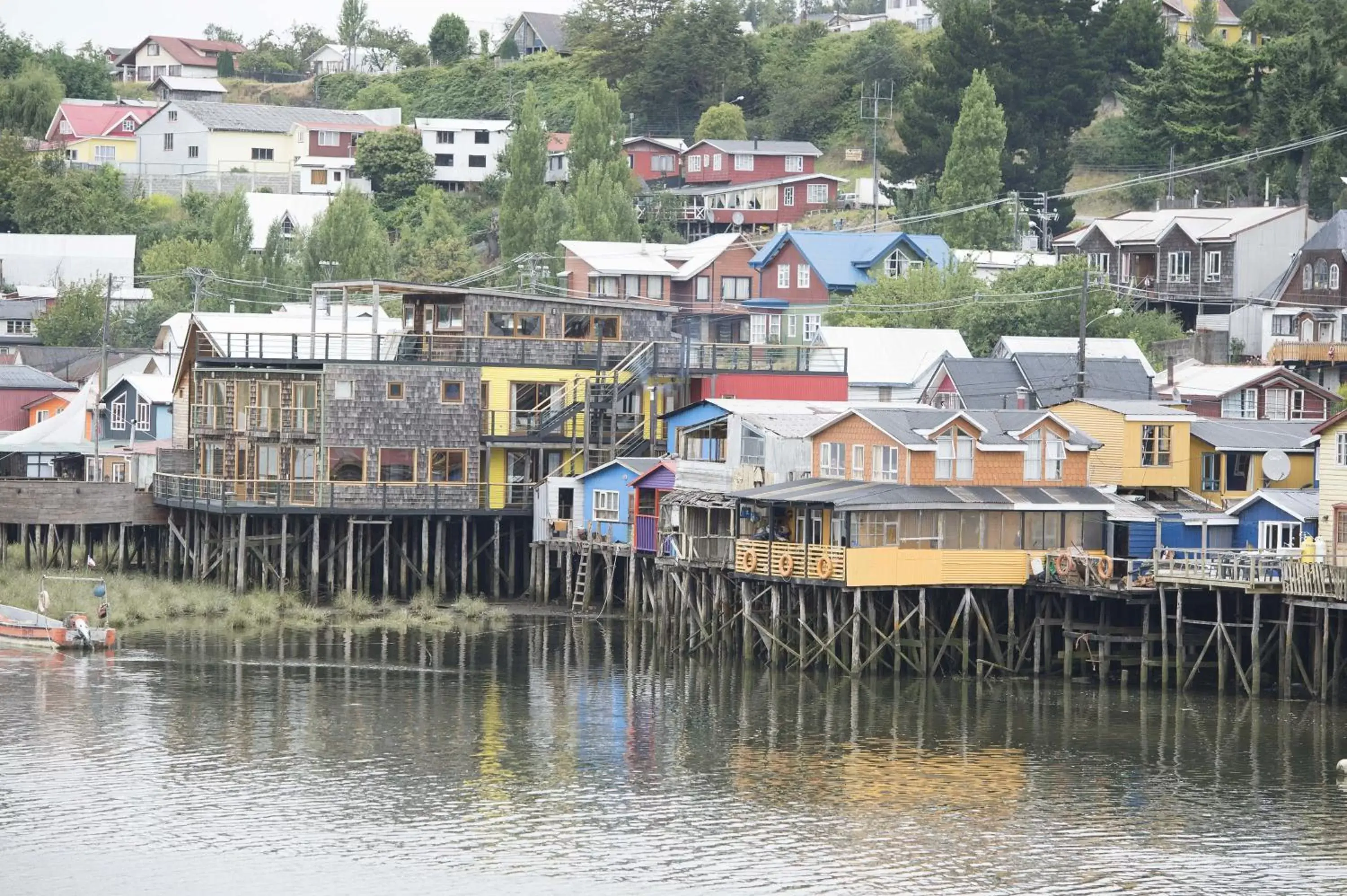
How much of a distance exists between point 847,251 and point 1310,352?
24712 millimetres

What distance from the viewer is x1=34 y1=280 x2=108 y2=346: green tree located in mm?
120250

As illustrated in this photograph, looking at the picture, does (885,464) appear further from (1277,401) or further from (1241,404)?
(1277,401)

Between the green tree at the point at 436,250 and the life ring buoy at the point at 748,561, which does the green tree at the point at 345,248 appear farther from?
the life ring buoy at the point at 748,561

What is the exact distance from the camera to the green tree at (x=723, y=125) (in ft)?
512

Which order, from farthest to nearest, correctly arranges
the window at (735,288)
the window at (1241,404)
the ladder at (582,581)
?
the window at (735,288)
the window at (1241,404)
the ladder at (582,581)

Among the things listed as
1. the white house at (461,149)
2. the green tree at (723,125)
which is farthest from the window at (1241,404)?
the white house at (461,149)

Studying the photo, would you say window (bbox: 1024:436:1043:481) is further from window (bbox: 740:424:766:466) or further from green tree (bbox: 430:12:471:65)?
green tree (bbox: 430:12:471:65)

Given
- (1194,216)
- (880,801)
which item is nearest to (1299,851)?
(880,801)

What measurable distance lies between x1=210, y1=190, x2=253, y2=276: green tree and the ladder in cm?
5077

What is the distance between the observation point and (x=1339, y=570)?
5594cm

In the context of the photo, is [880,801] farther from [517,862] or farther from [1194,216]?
[1194,216]

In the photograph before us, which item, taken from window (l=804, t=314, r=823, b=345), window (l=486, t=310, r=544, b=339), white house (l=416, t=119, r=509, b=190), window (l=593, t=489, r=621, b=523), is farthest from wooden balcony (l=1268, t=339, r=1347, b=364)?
white house (l=416, t=119, r=509, b=190)

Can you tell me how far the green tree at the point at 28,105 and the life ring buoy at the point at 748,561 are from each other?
381 ft

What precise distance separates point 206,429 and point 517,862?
1610 inches
